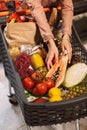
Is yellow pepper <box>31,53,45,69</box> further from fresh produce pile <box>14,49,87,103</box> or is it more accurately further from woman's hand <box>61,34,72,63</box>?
woman's hand <box>61,34,72,63</box>

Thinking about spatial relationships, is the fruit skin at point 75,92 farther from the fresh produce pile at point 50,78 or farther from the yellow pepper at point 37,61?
the yellow pepper at point 37,61

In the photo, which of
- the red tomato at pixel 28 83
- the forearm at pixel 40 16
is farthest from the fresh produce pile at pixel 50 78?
the forearm at pixel 40 16

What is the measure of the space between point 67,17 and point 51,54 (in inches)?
10.2

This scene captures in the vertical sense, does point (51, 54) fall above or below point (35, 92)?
above

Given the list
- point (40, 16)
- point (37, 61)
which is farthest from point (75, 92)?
point (40, 16)

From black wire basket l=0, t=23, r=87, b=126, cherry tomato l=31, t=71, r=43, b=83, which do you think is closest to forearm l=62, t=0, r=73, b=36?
cherry tomato l=31, t=71, r=43, b=83

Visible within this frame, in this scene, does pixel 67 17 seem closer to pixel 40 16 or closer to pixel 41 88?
pixel 40 16

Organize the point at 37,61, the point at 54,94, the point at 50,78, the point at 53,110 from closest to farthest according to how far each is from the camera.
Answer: the point at 53,110
the point at 54,94
the point at 50,78
the point at 37,61

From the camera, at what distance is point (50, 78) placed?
1.10 metres

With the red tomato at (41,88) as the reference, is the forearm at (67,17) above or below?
above

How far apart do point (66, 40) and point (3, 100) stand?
79cm

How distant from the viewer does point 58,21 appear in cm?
140

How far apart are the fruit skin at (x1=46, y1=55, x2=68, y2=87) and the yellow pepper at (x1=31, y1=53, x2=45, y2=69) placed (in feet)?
0.27

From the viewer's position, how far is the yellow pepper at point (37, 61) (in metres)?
1.21
